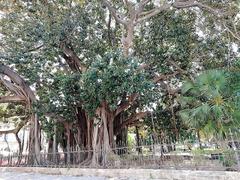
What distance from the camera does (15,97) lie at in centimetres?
1098

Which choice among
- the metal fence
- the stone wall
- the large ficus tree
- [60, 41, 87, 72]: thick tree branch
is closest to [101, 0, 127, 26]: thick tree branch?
the large ficus tree

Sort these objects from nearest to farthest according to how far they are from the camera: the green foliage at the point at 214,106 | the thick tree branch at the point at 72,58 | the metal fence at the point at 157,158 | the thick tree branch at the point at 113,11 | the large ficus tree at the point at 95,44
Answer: the metal fence at the point at 157,158 → the green foliage at the point at 214,106 → the large ficus tree at the point at 95,44 → the thick tree branch at the point at 113,11 → the thick tree branch at the point at 72,58

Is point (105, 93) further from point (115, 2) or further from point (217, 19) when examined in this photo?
point (217, 19)

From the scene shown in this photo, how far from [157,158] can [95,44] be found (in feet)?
14.4

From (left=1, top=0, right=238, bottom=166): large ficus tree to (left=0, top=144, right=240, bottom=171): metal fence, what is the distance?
0.47m

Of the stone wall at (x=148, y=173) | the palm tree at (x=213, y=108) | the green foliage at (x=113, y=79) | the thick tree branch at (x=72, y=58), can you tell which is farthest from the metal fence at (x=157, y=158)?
A: the thick tree branch at (x=72, y=58)

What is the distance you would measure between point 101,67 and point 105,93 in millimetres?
705

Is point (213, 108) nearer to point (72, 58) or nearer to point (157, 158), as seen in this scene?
point (157, 158)

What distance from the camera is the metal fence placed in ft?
20.4

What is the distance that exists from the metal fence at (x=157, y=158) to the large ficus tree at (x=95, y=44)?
18.6 inches

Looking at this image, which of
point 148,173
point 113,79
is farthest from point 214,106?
point 113,79

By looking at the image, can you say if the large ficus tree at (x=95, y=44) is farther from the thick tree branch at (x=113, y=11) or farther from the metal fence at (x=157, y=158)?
the metal fence at (x=157, y=158)

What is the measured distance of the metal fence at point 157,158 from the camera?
244 inches

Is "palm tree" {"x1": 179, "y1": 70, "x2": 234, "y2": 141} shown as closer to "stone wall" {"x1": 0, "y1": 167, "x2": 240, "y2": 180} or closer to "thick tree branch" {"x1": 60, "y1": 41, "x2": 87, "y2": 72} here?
"stone wall" {"x1": 0, "y1": 167, "x2": 240, "y2": 180}
